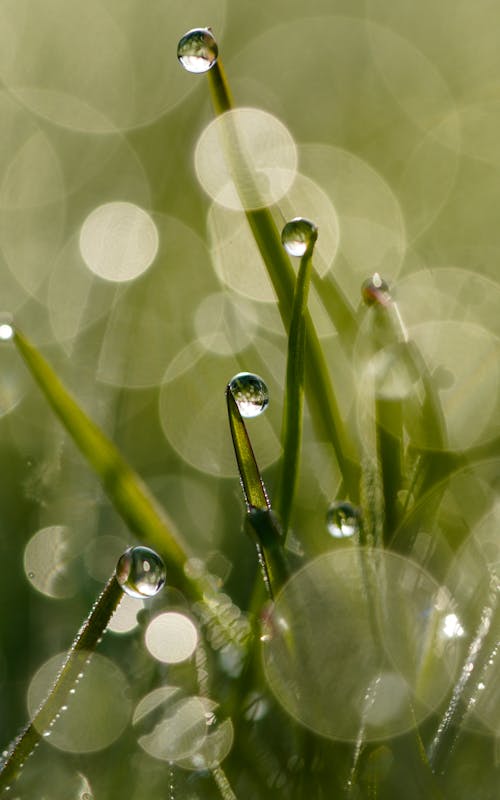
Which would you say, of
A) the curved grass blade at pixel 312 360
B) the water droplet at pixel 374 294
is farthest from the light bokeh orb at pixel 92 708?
the water droplet at pixel 374 294

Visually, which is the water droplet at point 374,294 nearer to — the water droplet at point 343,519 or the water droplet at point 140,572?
the water droplet at point 343,519

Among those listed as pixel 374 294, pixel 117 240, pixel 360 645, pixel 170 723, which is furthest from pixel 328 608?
pixel 117 240

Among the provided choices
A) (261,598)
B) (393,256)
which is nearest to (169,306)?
(393,256)

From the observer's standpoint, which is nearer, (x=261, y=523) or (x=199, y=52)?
(x=261, y=523)

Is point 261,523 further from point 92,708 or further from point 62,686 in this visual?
point 92,708

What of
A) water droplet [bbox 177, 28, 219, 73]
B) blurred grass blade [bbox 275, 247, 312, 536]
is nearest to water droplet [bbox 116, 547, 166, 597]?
blurred grass blade [bbox 275, 247, 312, 536]
